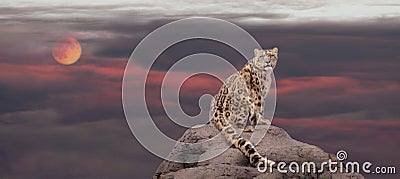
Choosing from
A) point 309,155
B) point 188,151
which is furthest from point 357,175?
point 188,151

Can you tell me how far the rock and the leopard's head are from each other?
154cm

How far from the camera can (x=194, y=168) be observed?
1705 centimetres

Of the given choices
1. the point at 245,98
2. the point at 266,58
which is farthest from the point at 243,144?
the point at 266,58

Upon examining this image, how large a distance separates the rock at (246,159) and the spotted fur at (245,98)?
24 cm

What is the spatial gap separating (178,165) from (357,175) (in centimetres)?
382

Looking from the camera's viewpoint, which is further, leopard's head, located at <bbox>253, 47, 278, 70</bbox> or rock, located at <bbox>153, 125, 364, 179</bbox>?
leopard's head, located at <bbox>253, 47, 278, 70</bbox>

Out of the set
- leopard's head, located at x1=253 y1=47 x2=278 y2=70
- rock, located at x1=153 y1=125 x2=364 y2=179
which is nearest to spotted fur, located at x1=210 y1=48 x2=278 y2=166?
leopard's head, located at x1=253 y1=47 x2=278 y2=70

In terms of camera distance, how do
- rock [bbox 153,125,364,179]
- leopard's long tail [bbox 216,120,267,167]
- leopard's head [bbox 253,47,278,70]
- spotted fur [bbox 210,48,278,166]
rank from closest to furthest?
rock [bbox 153,125,364,179] → leopard's long tail [bbox 216,120,267,167] → leopard's head [bbox 253,47,278,70] → spotted fur [bbox 210,48,278,166]

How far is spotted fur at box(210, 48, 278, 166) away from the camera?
58.1 feet

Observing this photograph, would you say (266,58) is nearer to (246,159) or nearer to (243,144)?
(243,144)

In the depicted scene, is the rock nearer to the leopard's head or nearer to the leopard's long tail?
the leopard's long tail

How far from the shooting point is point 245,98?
18172 millimetres

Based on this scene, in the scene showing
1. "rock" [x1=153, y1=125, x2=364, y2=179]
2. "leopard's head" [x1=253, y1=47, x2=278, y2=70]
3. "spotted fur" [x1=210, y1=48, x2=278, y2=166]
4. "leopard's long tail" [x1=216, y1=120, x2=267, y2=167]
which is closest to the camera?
"rock" [x1=153, y1=125, x2=364, y2=179]

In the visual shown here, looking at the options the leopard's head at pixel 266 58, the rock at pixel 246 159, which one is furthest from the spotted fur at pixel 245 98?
the rock at pixel 246 159
